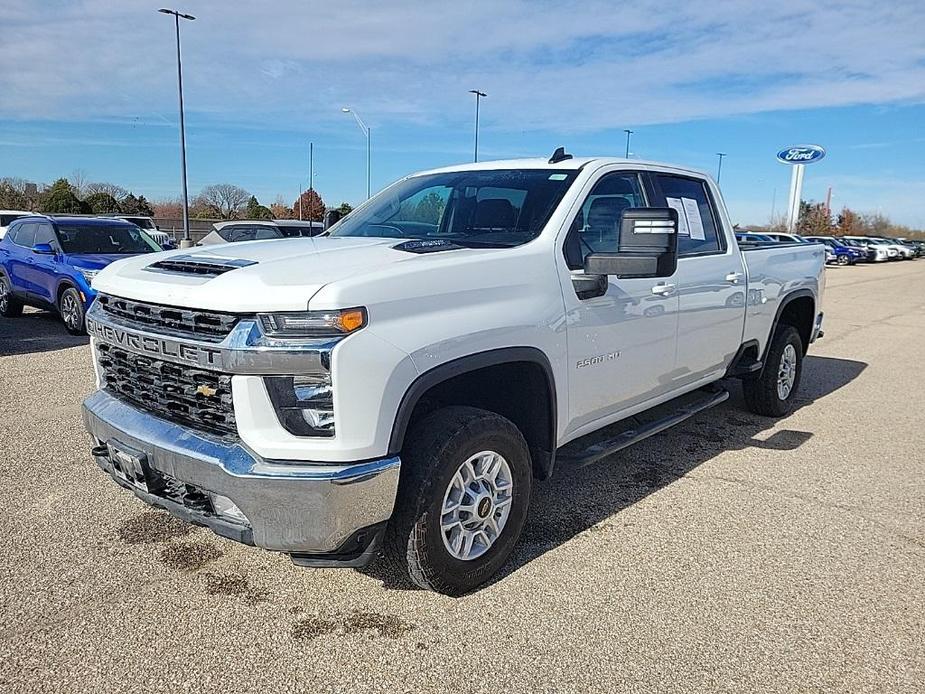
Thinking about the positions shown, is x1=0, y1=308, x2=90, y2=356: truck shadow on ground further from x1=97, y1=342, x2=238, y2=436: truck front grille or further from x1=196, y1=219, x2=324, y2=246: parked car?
x1=97, y1=342, x2=238, y2=436: truck front grille

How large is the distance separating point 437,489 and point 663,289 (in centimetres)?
200

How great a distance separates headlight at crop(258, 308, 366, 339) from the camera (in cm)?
262

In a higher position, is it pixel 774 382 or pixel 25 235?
pixel 25 235

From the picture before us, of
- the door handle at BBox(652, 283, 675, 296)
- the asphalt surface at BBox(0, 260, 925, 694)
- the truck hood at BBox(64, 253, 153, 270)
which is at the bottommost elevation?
the asphalt surface at BBox(0, 260, 925, 694)

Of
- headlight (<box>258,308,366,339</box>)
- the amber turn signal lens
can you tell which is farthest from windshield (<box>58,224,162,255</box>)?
the amber turn signal lens

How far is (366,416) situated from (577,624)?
1298mm

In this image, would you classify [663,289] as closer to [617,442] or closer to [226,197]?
[617,442]

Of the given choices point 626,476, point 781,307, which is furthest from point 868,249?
point 626,476

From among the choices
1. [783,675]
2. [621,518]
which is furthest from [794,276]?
[783,675]

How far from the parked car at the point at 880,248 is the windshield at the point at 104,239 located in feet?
142

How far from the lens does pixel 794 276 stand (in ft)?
20.0

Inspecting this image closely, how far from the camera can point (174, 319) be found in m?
2.88

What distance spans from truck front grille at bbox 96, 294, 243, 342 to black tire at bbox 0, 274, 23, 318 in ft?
32.4

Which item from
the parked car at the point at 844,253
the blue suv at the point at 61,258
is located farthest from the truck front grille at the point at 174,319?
the parked car at the point at 844,253
